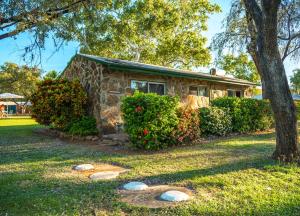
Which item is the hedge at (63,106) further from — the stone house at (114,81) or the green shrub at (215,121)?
the green shrub at (215,121)

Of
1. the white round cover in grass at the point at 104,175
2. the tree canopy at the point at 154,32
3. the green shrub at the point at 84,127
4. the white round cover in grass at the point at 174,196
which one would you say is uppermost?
the tree canopy at the point at 154,32

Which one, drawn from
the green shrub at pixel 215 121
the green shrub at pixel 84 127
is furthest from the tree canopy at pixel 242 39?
the green shrub at pixel 84 127

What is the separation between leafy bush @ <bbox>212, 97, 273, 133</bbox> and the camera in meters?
11.9

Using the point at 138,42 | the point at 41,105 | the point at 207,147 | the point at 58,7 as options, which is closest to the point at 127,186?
the point at 207,147

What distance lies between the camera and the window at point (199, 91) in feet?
51.6

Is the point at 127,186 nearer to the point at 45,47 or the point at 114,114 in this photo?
the point at 45,47

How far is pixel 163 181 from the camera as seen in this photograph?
5.38m

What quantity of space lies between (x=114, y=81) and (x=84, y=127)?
7.67 ft

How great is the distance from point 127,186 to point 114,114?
23.9 feet

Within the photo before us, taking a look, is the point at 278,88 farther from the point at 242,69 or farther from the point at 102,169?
the point at 242,69

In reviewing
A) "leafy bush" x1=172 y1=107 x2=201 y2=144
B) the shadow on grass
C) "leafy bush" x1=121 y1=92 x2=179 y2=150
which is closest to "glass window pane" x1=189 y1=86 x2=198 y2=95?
"leafy bush" x1=172 y1=107 x2=201 y2=144

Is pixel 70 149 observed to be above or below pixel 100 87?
below

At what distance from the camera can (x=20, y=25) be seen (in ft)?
25.5

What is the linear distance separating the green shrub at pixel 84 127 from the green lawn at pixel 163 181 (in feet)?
9.33
